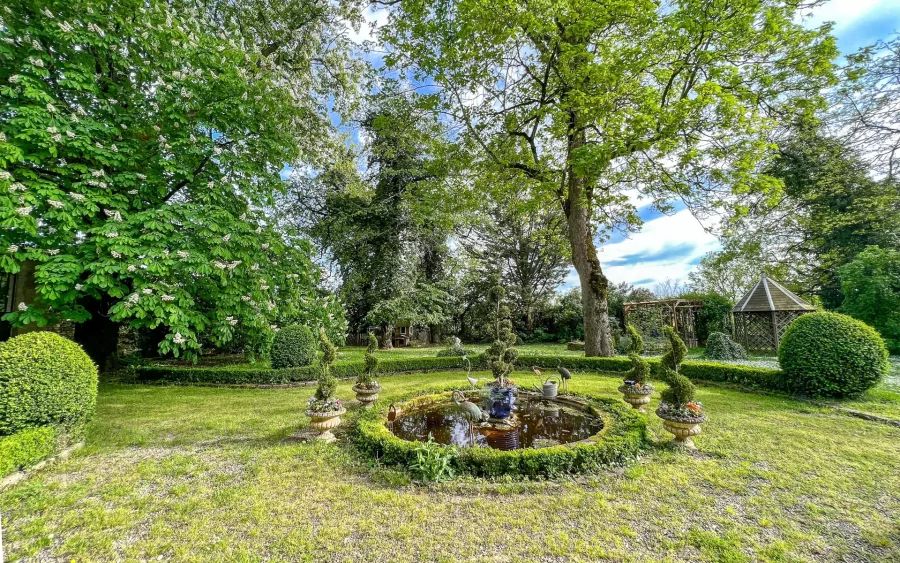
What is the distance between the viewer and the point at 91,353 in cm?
960

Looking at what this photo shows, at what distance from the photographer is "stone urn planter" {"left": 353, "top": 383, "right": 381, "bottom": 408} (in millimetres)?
6945

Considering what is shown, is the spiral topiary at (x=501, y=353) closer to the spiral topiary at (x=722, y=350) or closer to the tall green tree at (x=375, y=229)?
the spiral topiary at (x=722, y=350)

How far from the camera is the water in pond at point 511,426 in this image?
197 inches

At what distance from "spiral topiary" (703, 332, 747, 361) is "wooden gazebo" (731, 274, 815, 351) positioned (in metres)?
2.38

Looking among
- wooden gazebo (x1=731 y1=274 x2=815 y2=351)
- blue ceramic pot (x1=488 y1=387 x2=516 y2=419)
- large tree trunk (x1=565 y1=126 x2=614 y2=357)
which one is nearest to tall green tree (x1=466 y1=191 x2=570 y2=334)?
wooden gazebo (x1=731 y1=274 x2=815 y2=351)

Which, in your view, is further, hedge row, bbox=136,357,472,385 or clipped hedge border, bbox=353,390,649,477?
hedge row, bbox=136,357,472,385

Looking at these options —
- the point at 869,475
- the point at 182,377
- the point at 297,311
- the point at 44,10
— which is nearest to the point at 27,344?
the point at 297,311

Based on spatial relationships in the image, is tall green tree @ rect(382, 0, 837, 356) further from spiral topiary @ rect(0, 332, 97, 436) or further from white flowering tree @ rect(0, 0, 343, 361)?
spiral topiary @ rect(0, 332, 97, 436)

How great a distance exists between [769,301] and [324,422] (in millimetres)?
15453

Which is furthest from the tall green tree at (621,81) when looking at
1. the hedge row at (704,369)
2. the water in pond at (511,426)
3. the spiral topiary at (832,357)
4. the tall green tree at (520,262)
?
the tall green tree at (520,262)

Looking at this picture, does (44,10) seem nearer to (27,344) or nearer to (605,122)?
(27,344)

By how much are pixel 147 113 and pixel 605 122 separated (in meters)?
10.2

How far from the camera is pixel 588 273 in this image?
37.6ft

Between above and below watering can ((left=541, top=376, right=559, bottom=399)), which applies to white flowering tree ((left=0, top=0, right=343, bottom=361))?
above
